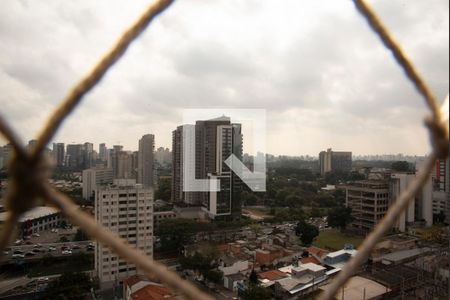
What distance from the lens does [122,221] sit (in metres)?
5.23

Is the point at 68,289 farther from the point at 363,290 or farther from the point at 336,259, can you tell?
the point at 336,259

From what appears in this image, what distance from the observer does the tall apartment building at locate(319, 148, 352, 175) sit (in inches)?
734

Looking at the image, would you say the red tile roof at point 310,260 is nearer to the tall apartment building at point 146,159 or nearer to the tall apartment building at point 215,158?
→ the tall apartment building at point 215,158

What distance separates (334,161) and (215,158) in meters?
13.9

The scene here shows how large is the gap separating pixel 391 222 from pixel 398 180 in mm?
9025

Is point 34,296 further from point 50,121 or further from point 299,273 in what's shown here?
point 50,121

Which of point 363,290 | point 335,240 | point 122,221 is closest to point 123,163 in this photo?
point 122,221

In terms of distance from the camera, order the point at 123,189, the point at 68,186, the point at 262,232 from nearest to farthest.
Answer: the point at 123,189 < the point at 262,232 < the point at 68,186

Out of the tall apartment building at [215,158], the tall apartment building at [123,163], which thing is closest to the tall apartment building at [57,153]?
the tall apartment building at [215,158]

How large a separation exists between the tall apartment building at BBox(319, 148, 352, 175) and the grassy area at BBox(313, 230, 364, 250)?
1050cm

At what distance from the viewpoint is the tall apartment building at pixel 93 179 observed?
8394mm

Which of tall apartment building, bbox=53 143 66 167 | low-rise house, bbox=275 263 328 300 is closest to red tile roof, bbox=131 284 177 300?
low-rise house, bbox=275 263 328 300

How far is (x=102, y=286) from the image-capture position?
495cm

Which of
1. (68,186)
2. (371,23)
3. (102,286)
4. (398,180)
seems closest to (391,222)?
(371,23)
